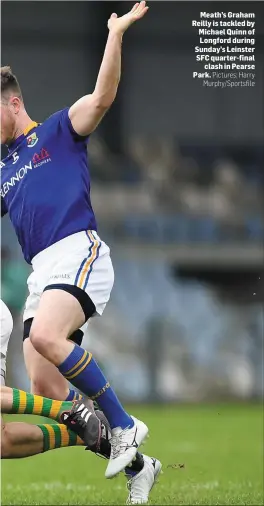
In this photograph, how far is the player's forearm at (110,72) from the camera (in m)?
5.82

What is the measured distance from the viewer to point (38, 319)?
5805mm

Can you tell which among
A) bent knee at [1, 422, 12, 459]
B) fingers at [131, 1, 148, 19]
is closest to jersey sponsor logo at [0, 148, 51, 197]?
fingers at [131, 1, 148, 19]

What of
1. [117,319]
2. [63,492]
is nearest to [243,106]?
[117,319]

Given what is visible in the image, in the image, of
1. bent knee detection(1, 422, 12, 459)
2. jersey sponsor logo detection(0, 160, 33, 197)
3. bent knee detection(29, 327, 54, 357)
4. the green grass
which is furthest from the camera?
the green grass

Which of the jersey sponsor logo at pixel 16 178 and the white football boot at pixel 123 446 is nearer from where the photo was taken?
the white football boot at pixel 123 446

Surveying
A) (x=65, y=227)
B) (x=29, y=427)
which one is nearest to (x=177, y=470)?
(x=29, y=427)

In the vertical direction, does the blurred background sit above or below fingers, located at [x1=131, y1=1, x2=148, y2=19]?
below

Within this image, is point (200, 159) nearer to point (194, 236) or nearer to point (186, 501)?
point (194, 236)

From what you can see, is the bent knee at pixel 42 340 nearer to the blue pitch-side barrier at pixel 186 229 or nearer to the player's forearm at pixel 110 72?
the player's forearm at pixel 110 72

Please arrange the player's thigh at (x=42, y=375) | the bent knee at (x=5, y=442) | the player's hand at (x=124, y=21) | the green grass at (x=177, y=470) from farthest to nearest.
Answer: the green grass at (x=177, y=470) < the player's thigh at (x=42, y=375) < the bent knee at (x=5, y=442) < the player's hand at (x=124, y=21)

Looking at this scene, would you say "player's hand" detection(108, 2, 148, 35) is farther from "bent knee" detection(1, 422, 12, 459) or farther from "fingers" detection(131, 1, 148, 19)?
"bent knee" detection(1, 422, 12, 459)

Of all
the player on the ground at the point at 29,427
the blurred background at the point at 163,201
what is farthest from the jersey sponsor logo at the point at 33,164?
the blurred background at the point at 163,201

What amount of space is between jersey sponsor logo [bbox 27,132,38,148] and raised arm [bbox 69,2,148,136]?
0.30m

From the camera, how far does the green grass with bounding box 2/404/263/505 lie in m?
6.99
